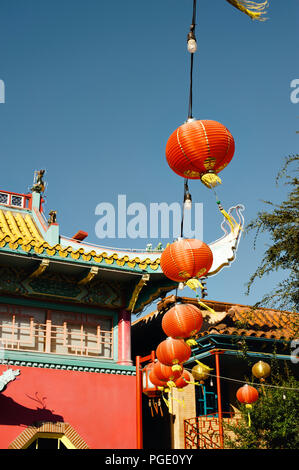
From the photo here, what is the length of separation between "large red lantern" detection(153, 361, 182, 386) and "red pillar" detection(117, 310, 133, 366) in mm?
1506

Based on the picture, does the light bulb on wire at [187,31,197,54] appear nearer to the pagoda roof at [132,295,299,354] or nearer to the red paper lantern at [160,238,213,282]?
the red paper lantern at [160,238,213,282]

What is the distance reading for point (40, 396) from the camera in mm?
12055

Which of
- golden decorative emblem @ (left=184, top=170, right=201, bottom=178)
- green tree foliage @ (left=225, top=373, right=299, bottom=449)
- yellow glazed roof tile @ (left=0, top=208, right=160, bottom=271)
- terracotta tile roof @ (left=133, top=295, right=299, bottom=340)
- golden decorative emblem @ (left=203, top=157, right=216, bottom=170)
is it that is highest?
yellow glazed roof tile @ (left=0, top=208, right=160, bottom=271)

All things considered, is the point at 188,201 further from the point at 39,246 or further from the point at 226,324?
the point at 226,324

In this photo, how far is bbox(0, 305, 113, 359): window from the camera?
12.6 meters

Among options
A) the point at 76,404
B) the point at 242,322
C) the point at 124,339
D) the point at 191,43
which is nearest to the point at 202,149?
the point at 191,43

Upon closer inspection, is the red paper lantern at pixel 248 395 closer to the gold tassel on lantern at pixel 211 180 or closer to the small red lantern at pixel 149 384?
the small red lantern at pixel 149 384

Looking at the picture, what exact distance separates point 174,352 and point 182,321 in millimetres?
1043

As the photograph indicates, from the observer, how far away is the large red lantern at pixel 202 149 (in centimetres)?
752

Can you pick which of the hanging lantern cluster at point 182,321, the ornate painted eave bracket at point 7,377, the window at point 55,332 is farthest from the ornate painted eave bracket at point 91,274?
the hanging lantern cluster at point 182,321

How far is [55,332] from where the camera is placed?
13031mm

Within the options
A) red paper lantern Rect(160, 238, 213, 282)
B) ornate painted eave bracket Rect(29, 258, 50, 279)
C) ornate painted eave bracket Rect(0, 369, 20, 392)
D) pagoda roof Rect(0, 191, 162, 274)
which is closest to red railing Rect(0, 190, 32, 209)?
pagoda roof Rect(0, 191, 162, 274)

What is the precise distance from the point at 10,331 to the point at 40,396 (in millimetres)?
1484
